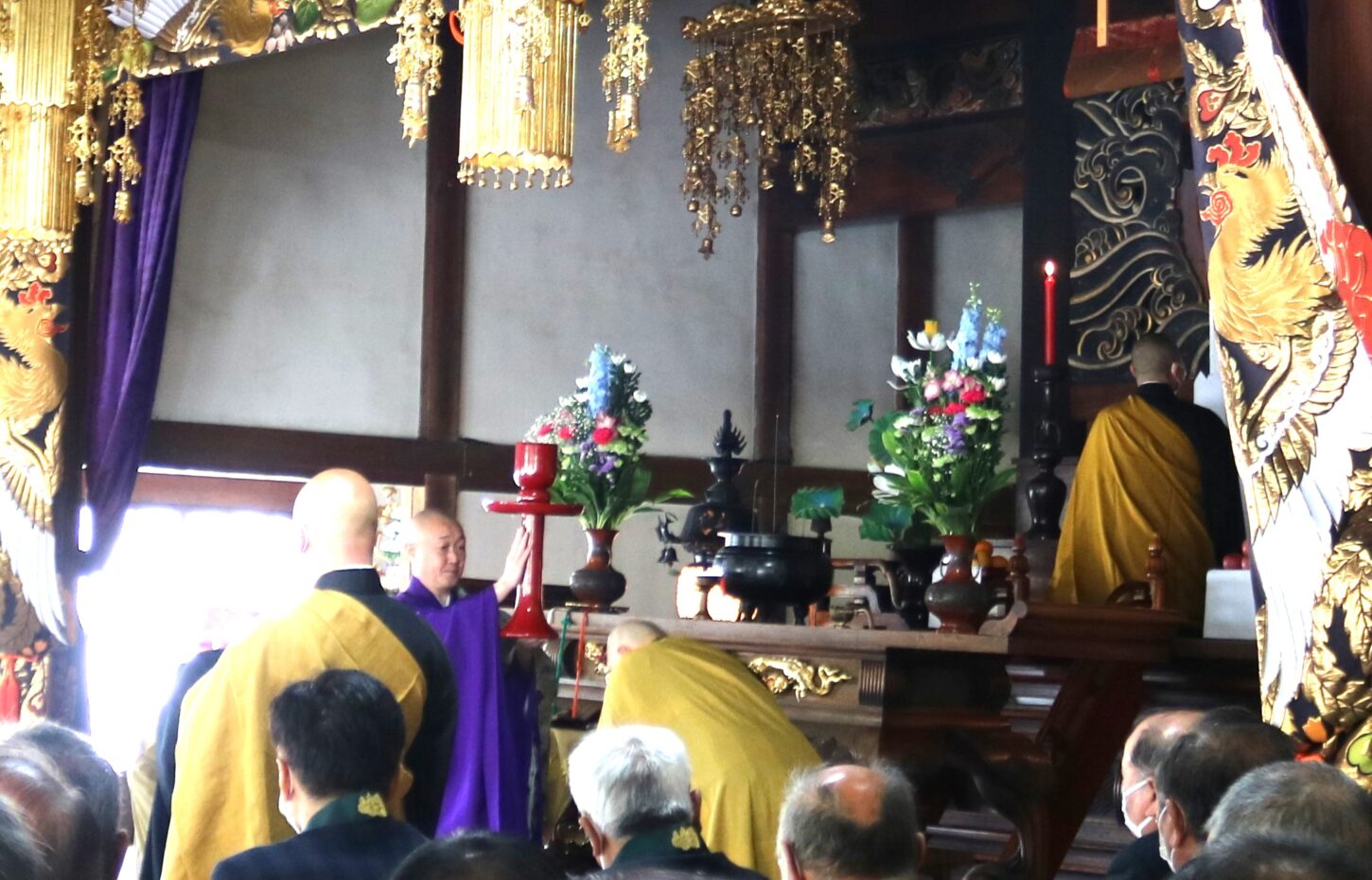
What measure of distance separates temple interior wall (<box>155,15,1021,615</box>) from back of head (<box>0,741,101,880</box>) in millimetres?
5482

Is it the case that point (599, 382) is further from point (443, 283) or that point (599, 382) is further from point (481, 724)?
point (443, 283)

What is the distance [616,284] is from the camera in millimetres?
8328

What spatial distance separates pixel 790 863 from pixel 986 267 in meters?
6.48

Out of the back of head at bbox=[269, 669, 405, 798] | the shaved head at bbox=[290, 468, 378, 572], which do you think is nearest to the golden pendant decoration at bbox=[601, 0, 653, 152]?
the shaved head at bbox=[290, 468, 378, 572]

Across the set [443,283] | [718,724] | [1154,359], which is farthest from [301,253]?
[718,724]

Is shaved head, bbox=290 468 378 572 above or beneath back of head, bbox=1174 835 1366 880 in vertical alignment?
above

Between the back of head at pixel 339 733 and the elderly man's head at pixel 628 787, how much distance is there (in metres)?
0.30

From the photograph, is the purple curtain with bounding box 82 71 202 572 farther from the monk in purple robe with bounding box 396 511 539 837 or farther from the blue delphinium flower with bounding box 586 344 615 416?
the monk in purple robe with bounding box 396 511 539 837

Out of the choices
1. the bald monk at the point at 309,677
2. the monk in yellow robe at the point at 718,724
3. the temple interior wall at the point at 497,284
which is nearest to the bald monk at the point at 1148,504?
the monk in yellow robe at the point at 718,724

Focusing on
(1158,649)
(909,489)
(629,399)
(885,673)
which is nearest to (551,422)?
(629,399)

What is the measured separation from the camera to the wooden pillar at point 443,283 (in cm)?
770

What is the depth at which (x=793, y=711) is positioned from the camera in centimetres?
410

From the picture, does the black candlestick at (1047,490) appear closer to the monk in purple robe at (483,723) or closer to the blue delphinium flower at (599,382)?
the blue delphinium flower at (599,382)

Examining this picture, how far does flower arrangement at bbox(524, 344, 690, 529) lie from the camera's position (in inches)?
197
